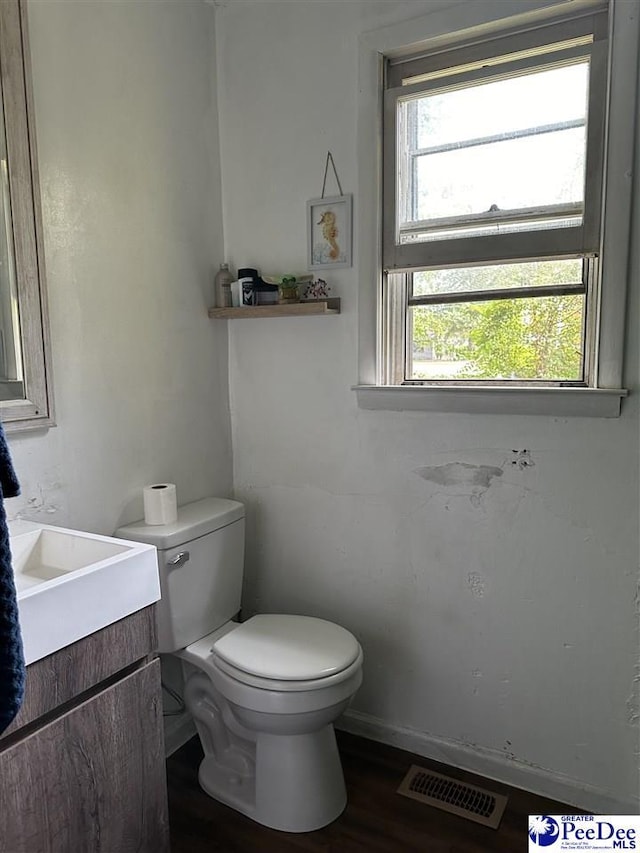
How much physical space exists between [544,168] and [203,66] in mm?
1182

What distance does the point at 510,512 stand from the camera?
177 centimetres

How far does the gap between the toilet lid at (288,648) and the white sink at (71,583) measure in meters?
0.43

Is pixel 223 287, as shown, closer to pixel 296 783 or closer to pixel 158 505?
pixel 158 505

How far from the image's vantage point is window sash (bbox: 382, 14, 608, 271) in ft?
5.19

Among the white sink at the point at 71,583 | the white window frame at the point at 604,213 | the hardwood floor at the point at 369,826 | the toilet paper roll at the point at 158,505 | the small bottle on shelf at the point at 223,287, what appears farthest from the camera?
the small bottle on shelf at the point at 223,287

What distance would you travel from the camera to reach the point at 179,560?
1729 mm

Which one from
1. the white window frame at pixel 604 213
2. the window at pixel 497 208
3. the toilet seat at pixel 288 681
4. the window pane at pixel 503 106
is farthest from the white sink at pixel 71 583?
the window pane at pixel 503 106

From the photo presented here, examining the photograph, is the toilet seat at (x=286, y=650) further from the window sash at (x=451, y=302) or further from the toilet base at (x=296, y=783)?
the window sash at (x=451, y=302)

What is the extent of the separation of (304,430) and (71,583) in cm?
106

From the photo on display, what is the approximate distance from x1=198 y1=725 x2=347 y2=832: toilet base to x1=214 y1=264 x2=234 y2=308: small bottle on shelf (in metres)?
1.37

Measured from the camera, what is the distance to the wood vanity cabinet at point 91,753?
1.10m

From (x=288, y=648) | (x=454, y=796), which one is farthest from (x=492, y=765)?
(x=288, y=648)

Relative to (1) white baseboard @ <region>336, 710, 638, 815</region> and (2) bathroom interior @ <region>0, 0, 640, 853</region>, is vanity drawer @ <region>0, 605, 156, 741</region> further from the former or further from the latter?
(1) white baseboard @ <region>336, 710, 638, 815</region>

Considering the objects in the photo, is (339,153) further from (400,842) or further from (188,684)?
(400,842)
